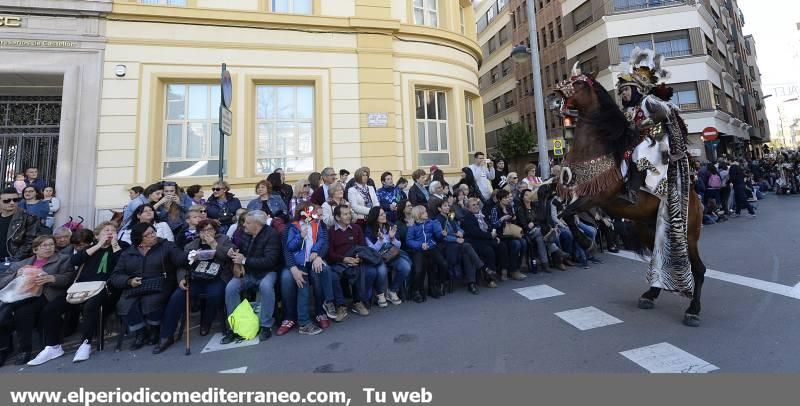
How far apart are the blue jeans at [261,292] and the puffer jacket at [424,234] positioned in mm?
2118

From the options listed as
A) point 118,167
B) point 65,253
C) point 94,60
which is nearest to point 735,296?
point 65,253

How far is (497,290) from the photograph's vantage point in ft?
18.5

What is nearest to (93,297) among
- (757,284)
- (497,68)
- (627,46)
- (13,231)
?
(13,231)

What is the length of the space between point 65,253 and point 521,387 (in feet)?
18.0

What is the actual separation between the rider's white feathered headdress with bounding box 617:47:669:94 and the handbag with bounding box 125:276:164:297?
20.0 feet

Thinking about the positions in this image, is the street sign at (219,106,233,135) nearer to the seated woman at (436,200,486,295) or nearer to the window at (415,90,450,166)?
the seated woman at (436,200,486,295)

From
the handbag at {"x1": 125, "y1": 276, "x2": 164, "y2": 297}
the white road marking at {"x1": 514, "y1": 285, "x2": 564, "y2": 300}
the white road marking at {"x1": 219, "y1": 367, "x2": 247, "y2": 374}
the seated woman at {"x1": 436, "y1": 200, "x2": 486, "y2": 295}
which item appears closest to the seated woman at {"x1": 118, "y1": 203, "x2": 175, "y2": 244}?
the handbag at {"x1": 125, "y1": 276, "x2": 164, "y2": 297}

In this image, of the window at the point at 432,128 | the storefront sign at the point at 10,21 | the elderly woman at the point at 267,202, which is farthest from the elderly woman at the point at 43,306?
the window at the point at 432,128

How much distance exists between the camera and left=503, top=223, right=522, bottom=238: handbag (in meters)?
6.24

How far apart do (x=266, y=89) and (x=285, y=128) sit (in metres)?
1.20

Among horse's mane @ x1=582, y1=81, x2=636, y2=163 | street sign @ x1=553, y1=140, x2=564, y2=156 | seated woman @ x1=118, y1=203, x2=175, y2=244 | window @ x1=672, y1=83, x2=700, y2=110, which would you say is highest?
window @ x1=672, y1=83, x2=700, y2=110

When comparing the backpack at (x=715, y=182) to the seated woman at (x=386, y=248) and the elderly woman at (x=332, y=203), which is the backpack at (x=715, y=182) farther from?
the elderly woman at (x=332, y=203)

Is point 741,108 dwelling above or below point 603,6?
below

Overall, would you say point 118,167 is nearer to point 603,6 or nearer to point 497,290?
point 497,290
